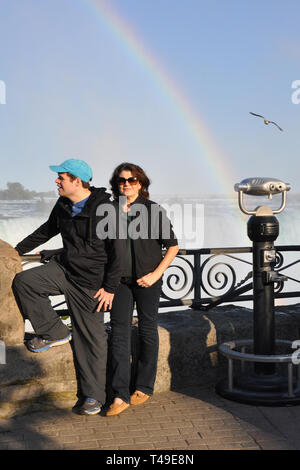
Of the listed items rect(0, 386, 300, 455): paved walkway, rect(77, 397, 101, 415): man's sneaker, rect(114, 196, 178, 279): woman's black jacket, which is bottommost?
rect(0, 386, 300, 455): paved walkway

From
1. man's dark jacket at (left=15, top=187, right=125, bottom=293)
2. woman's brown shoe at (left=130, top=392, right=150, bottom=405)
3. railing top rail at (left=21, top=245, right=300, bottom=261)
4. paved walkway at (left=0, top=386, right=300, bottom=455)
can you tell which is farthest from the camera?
railing top rail at (left=21, top=245, right=300, bottom=261)

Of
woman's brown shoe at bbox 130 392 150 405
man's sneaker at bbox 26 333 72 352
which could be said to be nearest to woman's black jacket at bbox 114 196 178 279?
man's sneaker at bbox 26 333 72 352

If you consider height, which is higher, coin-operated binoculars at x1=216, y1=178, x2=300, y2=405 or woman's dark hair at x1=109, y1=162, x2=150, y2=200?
woman's dark hair at x1=109, y1=162, x2=150, y2=200

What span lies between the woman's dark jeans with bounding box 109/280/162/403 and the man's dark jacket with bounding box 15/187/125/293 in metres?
0.20

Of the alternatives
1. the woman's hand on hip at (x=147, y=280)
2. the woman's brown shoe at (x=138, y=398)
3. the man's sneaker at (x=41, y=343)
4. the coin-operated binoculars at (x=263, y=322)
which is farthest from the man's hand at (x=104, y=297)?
the coin-operated binoculars at (x=263, y=322)

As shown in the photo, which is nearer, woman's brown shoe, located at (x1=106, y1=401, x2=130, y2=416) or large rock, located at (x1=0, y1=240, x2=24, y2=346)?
woman's brown shoe, located at (x1=106, y1=401, x2=130, y2=416)

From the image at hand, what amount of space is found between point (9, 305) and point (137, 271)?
41.3 inches

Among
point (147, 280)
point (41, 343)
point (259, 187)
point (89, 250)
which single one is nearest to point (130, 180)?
point (89, 250)

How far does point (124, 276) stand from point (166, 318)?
122 centimetres

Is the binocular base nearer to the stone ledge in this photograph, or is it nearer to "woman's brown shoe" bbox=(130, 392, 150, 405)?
the stone ledge

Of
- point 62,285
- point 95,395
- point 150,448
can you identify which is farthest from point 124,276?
point 150,448

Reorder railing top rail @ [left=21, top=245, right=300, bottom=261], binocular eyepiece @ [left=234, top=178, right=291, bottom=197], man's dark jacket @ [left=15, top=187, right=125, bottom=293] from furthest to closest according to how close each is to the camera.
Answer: railing top rail @ [left=21, top=245, right=300, bottom=261] < binocular eyepiece @ [left=234, top=178, right=291, bottom=197] < man's dark jacket @ [left=15, top=187, right=125, bottom=293]

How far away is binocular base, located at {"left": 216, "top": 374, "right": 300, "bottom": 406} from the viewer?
5.05 metres

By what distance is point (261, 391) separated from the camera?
204 inches
